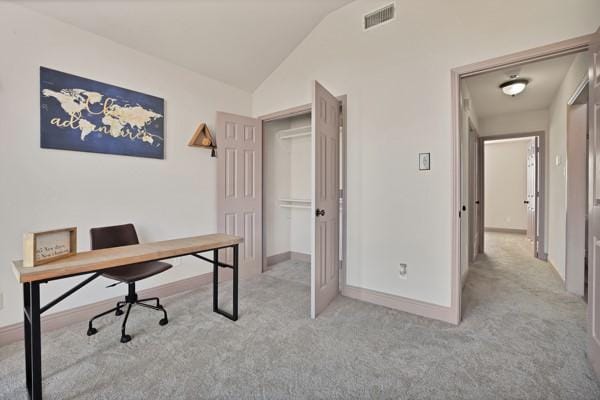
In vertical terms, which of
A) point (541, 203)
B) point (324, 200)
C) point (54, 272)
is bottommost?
point (54, 272)

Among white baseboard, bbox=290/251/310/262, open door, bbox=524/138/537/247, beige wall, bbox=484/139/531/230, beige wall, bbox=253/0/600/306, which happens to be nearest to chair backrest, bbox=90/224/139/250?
beige wall, bbox=253/0/600/306

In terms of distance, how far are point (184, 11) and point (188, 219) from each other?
2.12 metres

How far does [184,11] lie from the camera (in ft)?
8.17

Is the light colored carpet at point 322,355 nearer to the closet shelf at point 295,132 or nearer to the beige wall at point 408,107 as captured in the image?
the beige wall at point 408,107

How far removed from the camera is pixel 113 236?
96.4 inches

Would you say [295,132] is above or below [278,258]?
above

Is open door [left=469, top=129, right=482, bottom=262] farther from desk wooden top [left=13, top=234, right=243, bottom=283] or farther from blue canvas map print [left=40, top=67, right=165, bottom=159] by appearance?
blue canvas map print [left=40, top=67, right=165, bottom=159]

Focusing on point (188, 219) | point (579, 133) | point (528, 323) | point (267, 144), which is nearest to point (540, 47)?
point (579, 133)

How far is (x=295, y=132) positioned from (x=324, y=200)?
6.45 ft

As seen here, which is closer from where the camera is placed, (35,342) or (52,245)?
(35,342)

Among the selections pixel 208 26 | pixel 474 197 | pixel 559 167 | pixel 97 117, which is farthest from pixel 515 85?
pixel 97 117

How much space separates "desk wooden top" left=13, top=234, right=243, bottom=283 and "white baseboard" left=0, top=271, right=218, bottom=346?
1.02m

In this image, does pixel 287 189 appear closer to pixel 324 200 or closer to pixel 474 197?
pixel 324 200

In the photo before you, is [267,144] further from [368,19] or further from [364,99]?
[368,19]
